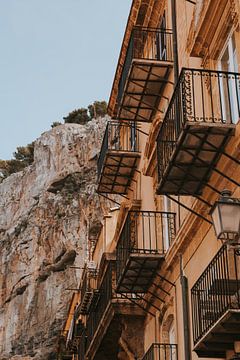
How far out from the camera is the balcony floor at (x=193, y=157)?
10.4m

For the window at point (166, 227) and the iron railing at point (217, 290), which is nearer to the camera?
the iron railing at point (217, 290)

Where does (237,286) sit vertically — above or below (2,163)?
below

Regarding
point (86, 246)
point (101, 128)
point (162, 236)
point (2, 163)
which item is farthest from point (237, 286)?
point (2, 163)

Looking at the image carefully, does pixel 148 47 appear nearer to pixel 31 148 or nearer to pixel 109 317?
pixel 109 317

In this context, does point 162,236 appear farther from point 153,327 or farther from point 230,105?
point 230,105

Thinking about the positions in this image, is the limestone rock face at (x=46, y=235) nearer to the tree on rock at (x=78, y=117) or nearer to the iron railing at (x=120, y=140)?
the tree on rock at (x=78, y=117)

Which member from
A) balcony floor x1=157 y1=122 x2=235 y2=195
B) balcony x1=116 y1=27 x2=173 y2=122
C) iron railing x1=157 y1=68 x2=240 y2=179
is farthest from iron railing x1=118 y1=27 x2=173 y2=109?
balcony floor x1=157 y1=122 x2=235 y2=195

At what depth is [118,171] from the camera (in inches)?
798

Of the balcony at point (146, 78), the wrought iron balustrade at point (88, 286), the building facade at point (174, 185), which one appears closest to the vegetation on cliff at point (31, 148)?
the wrought iron balustrade at point (88, 286)

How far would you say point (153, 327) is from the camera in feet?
53.8

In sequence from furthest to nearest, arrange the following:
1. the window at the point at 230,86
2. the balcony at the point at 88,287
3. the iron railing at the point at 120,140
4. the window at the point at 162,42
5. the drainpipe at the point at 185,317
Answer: the balcony at the point at 88,287
the iron railing at the point at 120,140
the window at the point at 162,42
the drainpipe at the point at 185,317
the window at the point at 230,86

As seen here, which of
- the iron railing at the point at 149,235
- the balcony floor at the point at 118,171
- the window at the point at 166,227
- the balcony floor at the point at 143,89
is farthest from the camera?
the balcony floor at the point at 118,171

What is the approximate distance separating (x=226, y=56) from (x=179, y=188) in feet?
7.58

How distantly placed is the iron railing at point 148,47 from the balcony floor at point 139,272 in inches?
165
